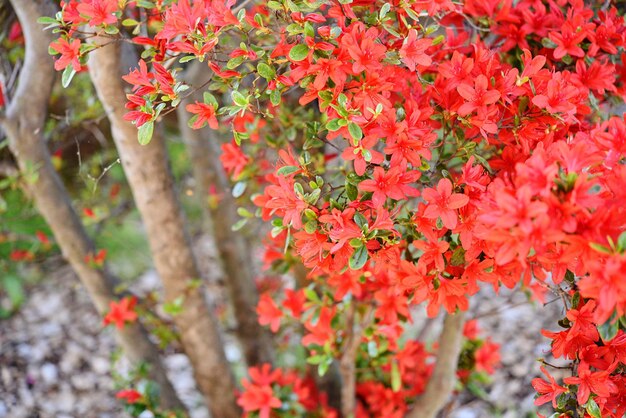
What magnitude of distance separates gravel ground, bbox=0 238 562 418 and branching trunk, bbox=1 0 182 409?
229 millimetres

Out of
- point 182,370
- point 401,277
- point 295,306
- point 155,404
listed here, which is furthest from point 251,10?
point 182,370

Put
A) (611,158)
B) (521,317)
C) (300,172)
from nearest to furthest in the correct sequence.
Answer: (611,158)
(300,172)
(521,317)

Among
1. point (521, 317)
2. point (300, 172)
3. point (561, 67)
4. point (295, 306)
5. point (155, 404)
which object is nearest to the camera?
point (300, 172)

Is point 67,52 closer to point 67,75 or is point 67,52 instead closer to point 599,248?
point 67,75

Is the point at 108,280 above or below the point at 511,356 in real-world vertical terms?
above

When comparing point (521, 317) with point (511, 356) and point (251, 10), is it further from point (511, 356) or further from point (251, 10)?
point (251, 10)

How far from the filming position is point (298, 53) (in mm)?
906

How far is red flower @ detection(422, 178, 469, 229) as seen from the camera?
87cm

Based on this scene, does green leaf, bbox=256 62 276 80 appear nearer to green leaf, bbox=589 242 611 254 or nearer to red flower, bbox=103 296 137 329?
green leaf, bbox=589 242 611 254

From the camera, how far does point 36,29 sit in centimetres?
133

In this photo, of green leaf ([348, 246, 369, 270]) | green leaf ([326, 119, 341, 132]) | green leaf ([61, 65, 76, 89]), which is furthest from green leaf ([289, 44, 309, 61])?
green leaf ([61, 65, 76, 89])

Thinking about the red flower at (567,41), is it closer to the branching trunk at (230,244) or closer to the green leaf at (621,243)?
the green leaf at (621,243)

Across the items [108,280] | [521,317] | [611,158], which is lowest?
[521,317]

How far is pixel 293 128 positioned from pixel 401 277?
476 millimetres
